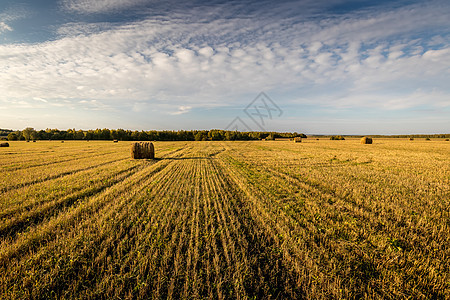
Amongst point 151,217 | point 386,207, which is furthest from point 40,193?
point 386,207

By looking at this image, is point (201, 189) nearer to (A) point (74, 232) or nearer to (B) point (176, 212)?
(B) point (176, 212)

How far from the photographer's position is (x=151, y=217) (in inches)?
216

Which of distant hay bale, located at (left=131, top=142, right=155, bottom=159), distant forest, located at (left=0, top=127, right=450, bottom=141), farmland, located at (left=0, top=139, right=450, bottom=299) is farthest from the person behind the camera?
distant forest, located at (left=0, top=127, right=450, bottom=141)

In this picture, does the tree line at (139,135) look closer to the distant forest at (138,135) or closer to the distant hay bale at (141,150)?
the distant forest at (138,135)

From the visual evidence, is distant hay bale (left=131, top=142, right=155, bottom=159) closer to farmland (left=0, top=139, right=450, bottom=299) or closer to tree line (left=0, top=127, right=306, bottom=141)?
farmland (left=0, top=139, right=450, bottom=299)

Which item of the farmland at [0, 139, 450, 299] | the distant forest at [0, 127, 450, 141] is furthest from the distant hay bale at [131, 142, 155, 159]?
the distant forest at [0, 127, 450, 141]

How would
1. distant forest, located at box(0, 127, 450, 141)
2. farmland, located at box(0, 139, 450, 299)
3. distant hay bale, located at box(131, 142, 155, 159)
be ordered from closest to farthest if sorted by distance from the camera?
farmland, located at box(0, 139, 450, 299), distant hay bale, located at box(131, 142, 155, 159), distant forest, located at box(0, 127, 450, 141)

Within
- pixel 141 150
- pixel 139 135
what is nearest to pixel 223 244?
pixel 141 150

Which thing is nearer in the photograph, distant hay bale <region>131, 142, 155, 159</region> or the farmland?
the farmland

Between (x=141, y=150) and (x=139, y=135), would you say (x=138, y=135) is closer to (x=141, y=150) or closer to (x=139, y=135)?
(x=139, y=135)

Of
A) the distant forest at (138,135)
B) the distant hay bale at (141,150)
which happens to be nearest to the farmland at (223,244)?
the distant hay bale at (141,150)

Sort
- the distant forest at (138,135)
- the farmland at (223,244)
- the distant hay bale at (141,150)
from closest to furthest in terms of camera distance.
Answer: the farmland at (223,244) → the distant hay bale at (141,150) → the distant forest at (138,135)

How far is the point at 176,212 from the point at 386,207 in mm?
7020

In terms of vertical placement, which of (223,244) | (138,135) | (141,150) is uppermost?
(138,135)
